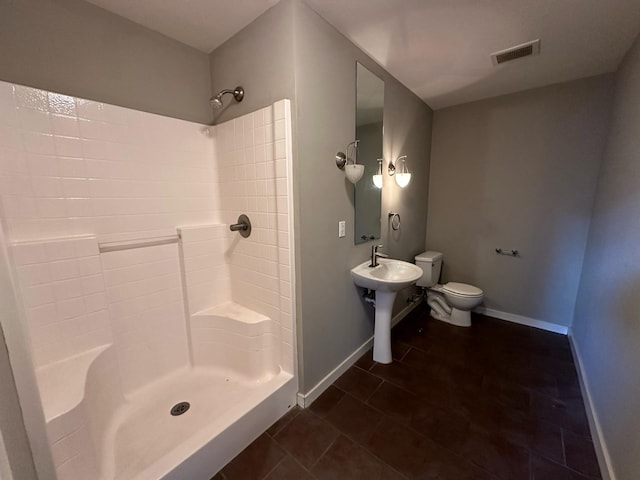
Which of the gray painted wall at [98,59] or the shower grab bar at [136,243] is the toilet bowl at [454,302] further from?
the gray painted wall at [98,59]

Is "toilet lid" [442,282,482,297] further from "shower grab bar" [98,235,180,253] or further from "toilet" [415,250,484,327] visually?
"shower grab bar" [98,235,180,253]

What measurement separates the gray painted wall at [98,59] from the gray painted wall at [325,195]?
86 cm

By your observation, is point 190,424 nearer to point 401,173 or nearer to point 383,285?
point 383,285

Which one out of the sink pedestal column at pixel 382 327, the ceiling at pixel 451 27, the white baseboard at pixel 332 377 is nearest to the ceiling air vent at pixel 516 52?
the ceiling at pixel 451 27

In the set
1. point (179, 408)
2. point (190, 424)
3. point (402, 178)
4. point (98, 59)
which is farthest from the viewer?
point (402, 178)

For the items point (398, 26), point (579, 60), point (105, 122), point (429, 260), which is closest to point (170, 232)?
point (105, 122)

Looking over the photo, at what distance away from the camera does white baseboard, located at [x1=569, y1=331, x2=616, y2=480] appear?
1.21 meters

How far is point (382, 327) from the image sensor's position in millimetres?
2025

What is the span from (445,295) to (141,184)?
2.78 meters

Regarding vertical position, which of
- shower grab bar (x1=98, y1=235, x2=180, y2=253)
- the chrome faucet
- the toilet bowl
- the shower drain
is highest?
shower grab bar (x1=98, y1=235, x2=180, y2=253)

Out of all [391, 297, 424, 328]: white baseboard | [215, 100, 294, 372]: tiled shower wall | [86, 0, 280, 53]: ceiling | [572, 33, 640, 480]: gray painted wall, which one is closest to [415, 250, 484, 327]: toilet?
[391, 297, 424, 328]: white baseboard

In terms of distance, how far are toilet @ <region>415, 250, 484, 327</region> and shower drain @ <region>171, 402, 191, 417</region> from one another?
6.94ft

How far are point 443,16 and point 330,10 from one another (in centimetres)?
65

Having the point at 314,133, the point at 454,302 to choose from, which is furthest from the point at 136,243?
the point at 454,302
